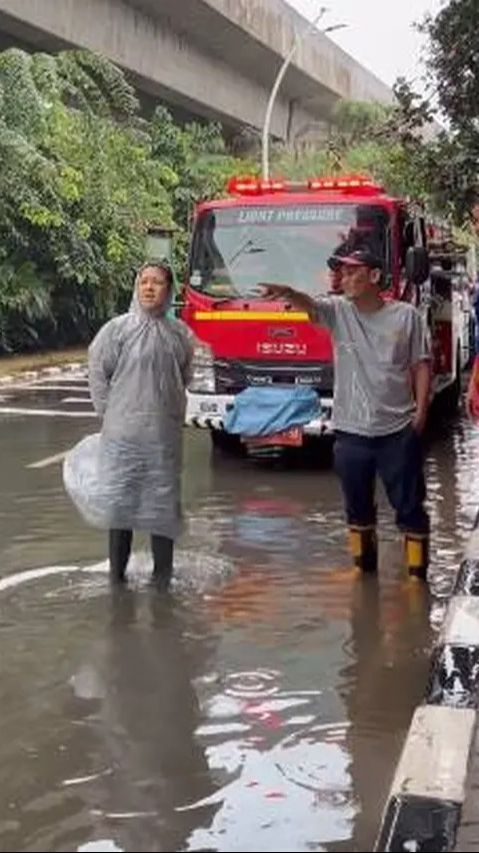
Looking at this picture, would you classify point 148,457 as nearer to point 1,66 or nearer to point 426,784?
point 426,784

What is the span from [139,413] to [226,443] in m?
5.71

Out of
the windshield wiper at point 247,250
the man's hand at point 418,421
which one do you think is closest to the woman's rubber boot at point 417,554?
the man's hand at point 418,421

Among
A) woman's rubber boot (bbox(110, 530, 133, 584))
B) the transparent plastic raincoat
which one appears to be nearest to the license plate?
woman's rubber boot (bbox(110, 530, 133, 584))

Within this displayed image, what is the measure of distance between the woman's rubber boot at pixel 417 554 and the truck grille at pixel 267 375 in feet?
12.9

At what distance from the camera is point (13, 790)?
425 centimetres

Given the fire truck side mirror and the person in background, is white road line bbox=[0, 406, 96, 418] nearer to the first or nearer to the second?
the fire truck side mirror

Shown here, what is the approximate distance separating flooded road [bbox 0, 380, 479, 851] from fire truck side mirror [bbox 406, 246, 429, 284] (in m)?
2.15

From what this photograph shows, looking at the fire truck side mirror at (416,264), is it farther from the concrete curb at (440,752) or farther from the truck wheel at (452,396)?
the concrete curb at (440,752)

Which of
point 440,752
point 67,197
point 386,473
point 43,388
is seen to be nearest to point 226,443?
point 386,473

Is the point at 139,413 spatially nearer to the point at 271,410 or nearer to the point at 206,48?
the point at 271,410

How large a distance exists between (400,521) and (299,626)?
3.36 ft

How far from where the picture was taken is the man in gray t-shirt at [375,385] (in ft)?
21.5

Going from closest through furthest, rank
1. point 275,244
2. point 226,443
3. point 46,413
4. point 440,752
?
point 440,752
point 275,244
point 226,443
point 46,413

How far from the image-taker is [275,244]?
1117 centimetres
